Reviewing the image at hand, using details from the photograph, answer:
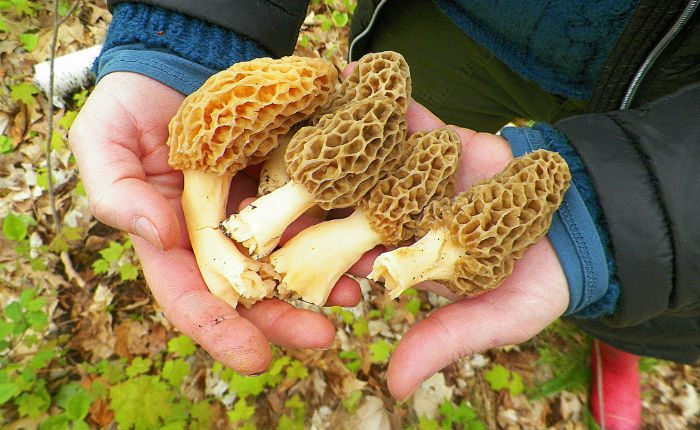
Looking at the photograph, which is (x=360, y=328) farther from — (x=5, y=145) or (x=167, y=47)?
(x=5, y=145)

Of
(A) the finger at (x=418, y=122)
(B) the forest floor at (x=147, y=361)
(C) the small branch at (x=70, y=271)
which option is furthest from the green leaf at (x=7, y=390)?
(A) the finger at (x=418, y=122)

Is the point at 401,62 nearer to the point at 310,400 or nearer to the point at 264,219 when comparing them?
the point at 264,219

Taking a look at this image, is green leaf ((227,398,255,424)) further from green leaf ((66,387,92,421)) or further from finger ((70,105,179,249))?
finger ((70,105,179,249))

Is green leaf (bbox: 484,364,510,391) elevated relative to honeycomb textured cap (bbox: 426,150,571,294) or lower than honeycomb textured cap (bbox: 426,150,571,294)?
lower

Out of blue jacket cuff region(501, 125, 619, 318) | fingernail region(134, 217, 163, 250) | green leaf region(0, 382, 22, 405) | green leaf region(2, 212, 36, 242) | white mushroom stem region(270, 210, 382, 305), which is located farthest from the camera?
green leaf region(2, 212, 36, 242)

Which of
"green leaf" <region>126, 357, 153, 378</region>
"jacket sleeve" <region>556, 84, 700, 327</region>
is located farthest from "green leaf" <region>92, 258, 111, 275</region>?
"jacket sleeve" <region>556, 84, 700, 327</region>

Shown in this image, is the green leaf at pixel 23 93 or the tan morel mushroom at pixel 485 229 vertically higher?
the tan morel mushroom at pixel 485 229

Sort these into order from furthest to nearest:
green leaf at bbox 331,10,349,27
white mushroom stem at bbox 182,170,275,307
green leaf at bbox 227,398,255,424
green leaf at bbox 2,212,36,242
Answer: green leaf at bbox 331,10,349,27 < green leaf at bbox 2,212,36,242 < green leaf at bbox 227,398,255,424 < white mushroom stem at bbox 182,170,275,307

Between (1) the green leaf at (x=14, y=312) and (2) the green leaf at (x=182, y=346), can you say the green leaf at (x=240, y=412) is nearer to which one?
(2) the green leaf at (x=182, y=346)
